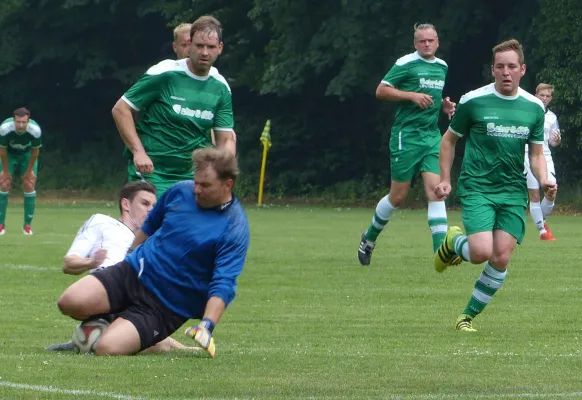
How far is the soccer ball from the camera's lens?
26.7 feet

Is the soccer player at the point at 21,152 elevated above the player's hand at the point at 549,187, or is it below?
below

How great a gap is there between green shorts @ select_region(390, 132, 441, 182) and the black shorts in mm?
6787

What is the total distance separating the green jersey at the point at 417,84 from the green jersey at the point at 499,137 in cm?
444

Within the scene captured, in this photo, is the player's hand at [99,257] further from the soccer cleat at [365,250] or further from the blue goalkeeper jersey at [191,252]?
the soccer cleat at [365,250]

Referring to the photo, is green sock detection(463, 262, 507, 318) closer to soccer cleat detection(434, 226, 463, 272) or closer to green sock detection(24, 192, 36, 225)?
soccer cleat detection(434, 226, 463, 272)

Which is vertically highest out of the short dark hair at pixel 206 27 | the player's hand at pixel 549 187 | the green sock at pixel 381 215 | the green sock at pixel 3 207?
the short dark hair at pixel 206 27

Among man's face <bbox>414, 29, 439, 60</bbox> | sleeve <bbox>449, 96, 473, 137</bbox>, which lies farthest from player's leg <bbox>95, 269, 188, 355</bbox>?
man's face <bbox>414, 29, 439, 60</bbox>

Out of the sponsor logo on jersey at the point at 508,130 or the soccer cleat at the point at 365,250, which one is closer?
the sponsor logo on jersey at the point at 508,130

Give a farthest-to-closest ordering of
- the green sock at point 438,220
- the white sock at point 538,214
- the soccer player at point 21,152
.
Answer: the soccer player at point 21,152, the white sock at point 538,214, the green sock at point 438,220

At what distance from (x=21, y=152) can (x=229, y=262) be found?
1565 centimetres

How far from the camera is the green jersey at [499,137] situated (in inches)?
398

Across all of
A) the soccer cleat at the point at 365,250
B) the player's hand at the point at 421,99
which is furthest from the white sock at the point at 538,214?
the player's hand at the point at 421,99

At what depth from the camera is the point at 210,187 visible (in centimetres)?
787

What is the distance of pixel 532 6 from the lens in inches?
1403
